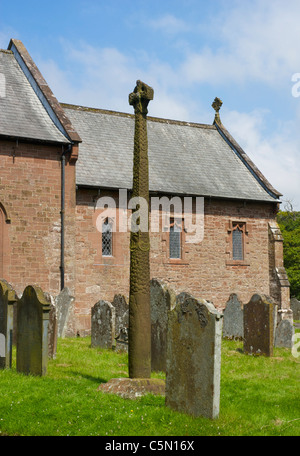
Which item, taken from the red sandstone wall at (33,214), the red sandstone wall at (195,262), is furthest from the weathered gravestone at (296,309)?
the red sandstone wall at (33,214)

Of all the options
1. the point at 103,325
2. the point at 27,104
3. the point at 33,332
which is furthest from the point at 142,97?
the point at 27,104

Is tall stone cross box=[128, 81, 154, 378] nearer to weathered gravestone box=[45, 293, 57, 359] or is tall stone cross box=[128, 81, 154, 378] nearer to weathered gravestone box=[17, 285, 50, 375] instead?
weathered gravestone box=[17, 285, 50, 375]

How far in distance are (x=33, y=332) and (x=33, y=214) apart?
29.4ft

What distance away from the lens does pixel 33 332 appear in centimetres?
905

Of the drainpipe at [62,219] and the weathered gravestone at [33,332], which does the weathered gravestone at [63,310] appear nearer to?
the drainpipe at [62,219]

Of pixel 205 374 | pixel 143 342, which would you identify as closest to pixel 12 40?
pixel 143 342

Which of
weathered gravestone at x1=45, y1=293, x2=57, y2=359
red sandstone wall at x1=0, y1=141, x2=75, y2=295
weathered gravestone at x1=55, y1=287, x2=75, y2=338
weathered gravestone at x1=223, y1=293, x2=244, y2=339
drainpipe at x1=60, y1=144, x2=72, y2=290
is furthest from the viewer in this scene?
drainpipe at x1=60, y1=144, x2=72, y2=290

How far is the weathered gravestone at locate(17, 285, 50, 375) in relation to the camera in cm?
884

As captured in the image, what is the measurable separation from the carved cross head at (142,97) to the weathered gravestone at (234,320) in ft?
26.9

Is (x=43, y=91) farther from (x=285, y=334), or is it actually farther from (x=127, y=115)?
(x=285, y=334)

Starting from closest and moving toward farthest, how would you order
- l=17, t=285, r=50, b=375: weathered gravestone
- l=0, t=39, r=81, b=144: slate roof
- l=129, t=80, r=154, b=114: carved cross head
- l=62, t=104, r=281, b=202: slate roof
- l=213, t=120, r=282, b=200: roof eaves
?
l=129, t=80, r=154, b=114: carved cross head
l=17, t=285, r=50, b=375: weathered gravestone
l=0, t=39, r=81, b=144: slate roof
l=62, t=104, r=281, b=202: slate roof
l=213, t=120, r=282, b=200: roof eaves

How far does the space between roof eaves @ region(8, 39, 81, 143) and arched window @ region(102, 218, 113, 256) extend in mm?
3740

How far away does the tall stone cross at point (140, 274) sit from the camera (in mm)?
7922

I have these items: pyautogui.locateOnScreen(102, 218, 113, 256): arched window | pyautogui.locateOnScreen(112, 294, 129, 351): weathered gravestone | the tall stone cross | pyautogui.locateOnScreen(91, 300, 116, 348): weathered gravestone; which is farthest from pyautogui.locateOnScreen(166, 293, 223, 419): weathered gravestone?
pyautogui.locateOnScreen(102, 218, 113, 256): arched window
